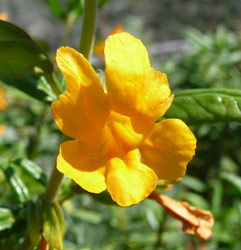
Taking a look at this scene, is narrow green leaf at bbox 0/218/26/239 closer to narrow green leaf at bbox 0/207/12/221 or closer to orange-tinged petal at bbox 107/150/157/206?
narrow green leaf at bbox 0/207/12/221

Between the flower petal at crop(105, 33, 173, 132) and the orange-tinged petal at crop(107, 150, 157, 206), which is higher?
the flower petal at crop(105, 33, 173, 132)

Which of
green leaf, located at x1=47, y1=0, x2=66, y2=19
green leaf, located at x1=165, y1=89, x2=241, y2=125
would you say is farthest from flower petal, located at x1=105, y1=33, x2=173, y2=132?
green leaf, located at x1=47, y1=0, x2=66, y2=19

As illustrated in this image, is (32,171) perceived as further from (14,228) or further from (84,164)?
(84,164)

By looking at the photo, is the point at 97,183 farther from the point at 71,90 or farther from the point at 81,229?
the point at 81,229

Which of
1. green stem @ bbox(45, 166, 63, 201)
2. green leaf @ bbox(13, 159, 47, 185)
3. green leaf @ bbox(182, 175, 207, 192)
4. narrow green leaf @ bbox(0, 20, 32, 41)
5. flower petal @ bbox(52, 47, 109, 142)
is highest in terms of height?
narrow green leaf @ bbox(0, 20, 32, 41)

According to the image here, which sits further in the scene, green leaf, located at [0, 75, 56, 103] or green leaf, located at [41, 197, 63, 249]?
green leaf, located at [0, 75, 56, 103]

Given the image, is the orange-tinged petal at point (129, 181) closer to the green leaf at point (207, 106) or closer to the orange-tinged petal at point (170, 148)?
the orange-tinged petal at point (170, 148)

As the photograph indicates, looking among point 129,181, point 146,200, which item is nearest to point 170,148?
point 129,181

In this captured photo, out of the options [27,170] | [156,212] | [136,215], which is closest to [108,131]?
[27,170]
